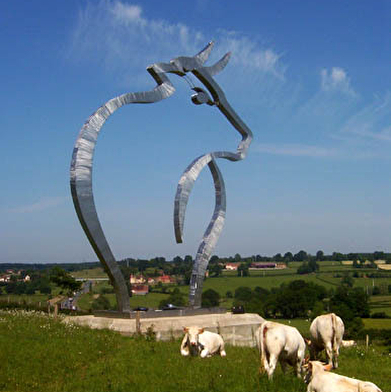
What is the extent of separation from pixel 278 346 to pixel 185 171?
36.2 ft

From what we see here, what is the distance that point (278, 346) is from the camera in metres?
9.09

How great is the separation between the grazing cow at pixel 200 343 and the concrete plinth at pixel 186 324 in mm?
2797

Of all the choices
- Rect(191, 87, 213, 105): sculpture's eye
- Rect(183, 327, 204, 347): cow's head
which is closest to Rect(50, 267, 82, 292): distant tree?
Rect(191, 87, 213, 105): sculpture's eye

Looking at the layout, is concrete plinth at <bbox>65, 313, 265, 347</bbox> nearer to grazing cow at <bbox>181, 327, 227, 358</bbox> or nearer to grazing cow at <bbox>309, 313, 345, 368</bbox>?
grazing cow at <bbox>181, 327, 227, 358</bbox>

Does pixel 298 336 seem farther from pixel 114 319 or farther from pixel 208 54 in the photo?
pixel 208 54

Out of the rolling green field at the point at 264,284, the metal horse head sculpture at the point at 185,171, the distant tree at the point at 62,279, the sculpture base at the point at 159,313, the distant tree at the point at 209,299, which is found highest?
the metal horse head sculpture at the point at 185,171

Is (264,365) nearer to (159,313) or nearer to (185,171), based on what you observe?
(159,313)

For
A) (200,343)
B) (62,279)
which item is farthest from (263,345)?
(62,279)

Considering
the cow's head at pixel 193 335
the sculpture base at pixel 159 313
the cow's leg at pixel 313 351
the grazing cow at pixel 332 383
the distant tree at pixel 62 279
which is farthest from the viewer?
the distant tree at pixel 62 279

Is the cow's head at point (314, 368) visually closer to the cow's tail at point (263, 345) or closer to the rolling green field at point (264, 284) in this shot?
the cow's tail at point (263, 345)

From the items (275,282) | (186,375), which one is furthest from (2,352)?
(275,282)

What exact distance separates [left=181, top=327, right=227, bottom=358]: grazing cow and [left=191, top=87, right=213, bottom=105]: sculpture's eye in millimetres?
10496

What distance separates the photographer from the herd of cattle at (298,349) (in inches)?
304

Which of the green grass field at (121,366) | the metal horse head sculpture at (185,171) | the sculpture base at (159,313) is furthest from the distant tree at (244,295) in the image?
the green grass field at (121,366)
